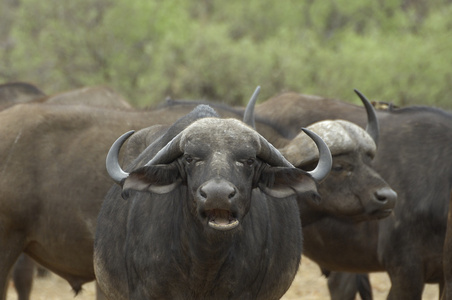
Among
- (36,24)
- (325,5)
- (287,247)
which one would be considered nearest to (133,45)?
(36,24)

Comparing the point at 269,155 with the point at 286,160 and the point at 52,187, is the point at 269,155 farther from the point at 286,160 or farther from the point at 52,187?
the point at 52,187

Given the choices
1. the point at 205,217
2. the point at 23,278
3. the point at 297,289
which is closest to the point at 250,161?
the point at 205,217

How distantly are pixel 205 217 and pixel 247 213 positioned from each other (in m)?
0.56

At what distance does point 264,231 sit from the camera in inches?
224

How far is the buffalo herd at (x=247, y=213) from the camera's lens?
213 inches

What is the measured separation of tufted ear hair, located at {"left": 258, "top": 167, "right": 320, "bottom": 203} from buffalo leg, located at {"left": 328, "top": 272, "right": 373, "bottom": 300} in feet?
14.3

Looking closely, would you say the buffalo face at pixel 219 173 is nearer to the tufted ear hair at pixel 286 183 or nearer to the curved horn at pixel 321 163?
the tufted ear hair at pixel 286 183

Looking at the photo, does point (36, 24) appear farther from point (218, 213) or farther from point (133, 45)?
point (218, 213)

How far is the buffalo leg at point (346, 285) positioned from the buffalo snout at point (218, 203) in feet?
15.8

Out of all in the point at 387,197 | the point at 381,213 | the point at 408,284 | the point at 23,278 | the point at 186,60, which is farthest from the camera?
the point at 186,60

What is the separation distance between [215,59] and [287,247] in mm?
17516

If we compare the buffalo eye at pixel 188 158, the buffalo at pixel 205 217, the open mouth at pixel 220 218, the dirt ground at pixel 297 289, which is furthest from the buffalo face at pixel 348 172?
the dirt ground at pixel 297 289

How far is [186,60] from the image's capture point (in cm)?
2331

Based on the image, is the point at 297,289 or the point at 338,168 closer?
the point at 338,168
